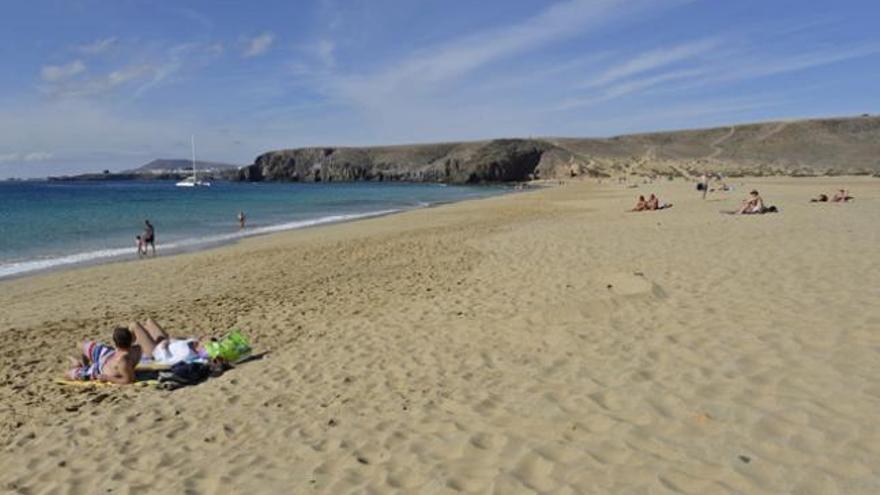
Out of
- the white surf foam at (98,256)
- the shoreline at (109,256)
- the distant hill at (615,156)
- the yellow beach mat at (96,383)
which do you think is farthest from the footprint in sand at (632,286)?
the distant hill at (615,156)

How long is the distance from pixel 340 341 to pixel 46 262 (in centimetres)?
1563

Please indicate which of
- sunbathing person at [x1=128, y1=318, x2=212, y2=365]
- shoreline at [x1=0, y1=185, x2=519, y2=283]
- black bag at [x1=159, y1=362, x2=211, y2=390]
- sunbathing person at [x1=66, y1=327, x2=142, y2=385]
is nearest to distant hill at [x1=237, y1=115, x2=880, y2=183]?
shoreline at [x1=0, y1=185, x2=519, y2=283]

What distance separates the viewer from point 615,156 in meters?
119

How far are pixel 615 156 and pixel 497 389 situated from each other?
119 metres

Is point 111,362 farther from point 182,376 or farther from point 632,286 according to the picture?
point 632,286

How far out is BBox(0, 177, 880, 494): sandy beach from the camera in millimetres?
4082

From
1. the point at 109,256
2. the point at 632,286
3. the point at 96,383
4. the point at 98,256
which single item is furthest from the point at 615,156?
the point at 96,383

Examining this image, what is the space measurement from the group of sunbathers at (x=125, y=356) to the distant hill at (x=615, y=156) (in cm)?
8209

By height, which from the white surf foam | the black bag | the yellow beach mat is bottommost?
the white surf foam

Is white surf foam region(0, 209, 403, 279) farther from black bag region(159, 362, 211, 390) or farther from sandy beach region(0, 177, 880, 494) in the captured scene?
black bag region(159, 362, 211, 390)

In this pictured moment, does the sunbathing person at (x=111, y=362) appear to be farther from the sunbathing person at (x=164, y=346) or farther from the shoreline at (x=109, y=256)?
the shoreline at (x=109, y=256)

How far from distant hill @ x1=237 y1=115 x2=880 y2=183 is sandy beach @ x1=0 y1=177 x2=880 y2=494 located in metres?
77.9

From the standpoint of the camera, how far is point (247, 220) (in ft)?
118

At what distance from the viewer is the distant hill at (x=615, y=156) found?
93250 mm
